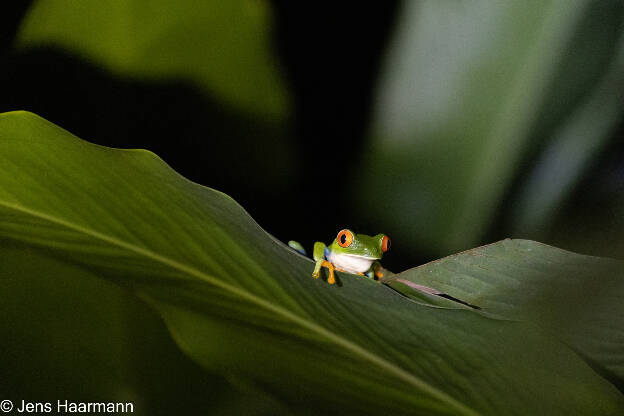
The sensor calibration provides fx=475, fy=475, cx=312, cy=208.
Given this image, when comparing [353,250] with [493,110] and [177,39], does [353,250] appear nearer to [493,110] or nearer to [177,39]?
[493,110]

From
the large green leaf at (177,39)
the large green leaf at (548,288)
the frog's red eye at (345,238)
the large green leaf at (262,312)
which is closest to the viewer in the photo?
the large green leaf at (262,312)

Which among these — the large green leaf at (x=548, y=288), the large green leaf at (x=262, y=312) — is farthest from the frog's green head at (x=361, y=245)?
the large green leaf at (x=262, y=312)

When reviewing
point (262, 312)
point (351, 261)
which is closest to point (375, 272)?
point (351, 261)

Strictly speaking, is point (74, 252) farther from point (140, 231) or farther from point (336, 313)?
point (336, 313)

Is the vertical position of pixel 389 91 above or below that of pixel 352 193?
above

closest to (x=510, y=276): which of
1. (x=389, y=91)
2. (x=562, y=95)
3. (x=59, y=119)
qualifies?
(x=562, y=95)

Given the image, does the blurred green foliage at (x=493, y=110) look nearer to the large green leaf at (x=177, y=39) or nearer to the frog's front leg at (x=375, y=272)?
the frog's front leg at (x=375, y=272)
